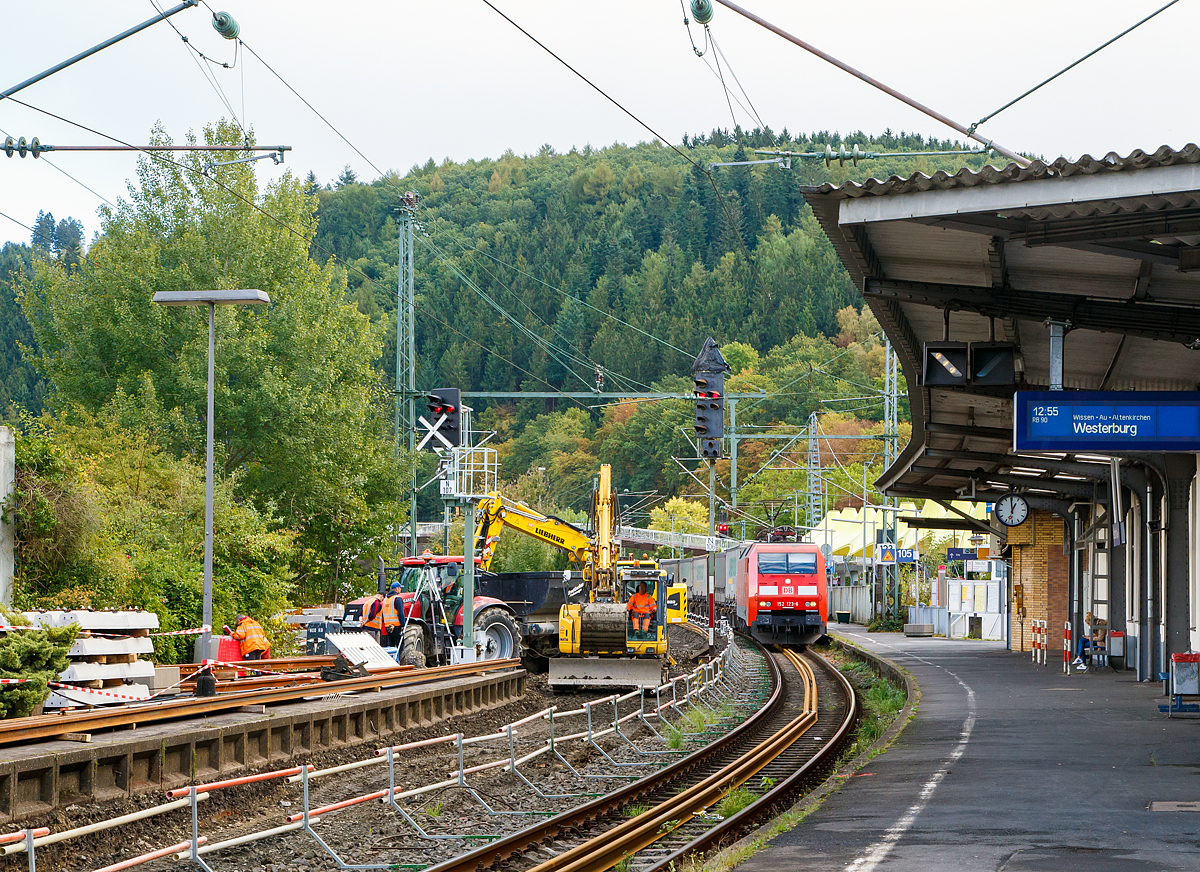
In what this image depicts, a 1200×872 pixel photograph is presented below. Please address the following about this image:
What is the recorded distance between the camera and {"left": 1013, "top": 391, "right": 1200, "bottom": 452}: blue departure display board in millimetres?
13867

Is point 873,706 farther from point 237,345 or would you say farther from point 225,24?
point 237,345

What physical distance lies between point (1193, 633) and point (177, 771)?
1559 cm

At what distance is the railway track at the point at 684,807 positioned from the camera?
37.1 feet

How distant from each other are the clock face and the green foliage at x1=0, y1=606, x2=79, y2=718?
72.6ft

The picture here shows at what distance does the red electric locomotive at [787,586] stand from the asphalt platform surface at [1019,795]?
1846 cm

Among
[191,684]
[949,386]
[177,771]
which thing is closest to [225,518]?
[191,684]

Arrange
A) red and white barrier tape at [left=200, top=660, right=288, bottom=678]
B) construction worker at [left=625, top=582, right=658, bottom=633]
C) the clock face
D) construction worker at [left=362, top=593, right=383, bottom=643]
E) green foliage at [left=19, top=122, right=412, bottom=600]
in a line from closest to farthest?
red and white barrier tape at [left=200, top=660, right=288, bottom=678] → construction worker at [left=625, top=582, right=658, bottom=633] → construction worker at [left=362, top=593, right=383, bottom=643] → the clock face → green foliage at [left=19, top=122, right=412, bottom=600]

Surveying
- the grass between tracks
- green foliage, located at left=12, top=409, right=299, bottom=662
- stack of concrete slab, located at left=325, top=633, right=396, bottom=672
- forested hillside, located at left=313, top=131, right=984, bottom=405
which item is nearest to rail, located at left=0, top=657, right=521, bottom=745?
stack of concrete slab, located at left=325, top=633, right=396, bottom=672

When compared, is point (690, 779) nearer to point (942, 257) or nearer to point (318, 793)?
point (318, 793)

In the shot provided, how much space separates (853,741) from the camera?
20.4m

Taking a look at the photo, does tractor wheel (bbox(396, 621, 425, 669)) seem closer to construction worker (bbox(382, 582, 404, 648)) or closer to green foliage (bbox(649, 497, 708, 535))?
construction worker (bbox(382, 582, 404, 648))

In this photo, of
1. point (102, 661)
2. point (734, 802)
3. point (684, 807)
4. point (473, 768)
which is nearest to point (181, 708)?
point (102, 661)

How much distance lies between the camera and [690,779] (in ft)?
53.1

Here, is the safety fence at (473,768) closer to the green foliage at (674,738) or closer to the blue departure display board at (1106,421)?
the green foliage at (674,738)
